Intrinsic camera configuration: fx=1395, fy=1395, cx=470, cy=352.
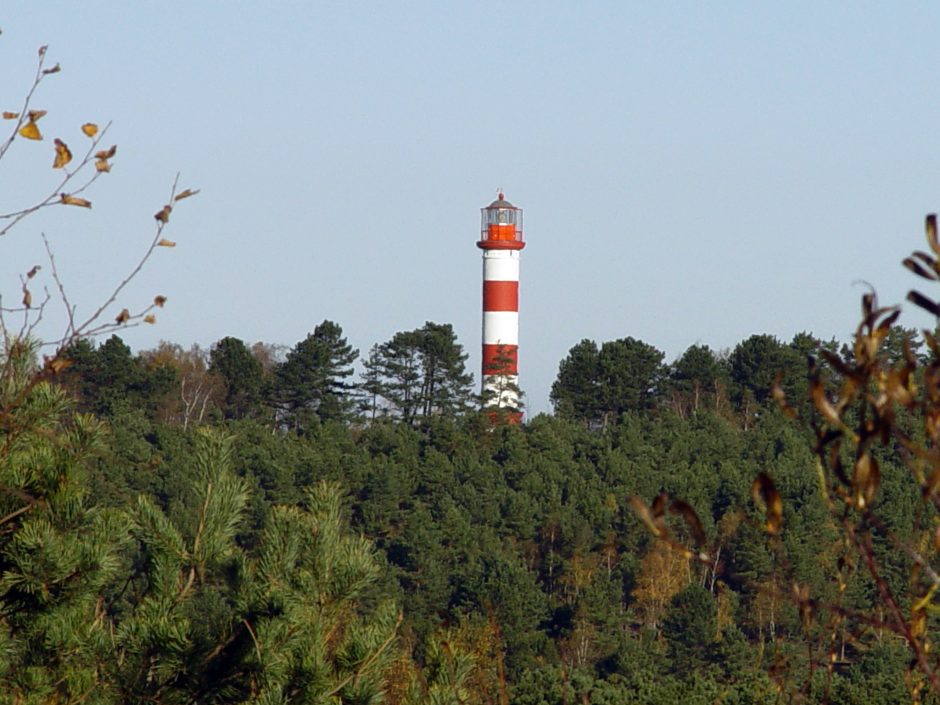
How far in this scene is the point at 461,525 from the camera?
33.9 meters

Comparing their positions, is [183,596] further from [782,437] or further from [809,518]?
[782,437]

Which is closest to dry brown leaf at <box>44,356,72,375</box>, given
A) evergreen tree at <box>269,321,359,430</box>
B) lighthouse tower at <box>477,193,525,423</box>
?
lighthouse tower at <box>477,193,525,423</box>

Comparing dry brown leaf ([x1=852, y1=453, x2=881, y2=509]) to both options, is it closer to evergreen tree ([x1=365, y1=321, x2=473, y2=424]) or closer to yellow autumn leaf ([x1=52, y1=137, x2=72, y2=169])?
yellow autumn leaf ([x1=52, y1=137, x2=72, y2=169])

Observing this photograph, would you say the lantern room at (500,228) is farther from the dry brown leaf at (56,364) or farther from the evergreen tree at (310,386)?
the dry brown leaf at (56,364)

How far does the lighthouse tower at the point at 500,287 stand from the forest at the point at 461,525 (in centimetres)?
300

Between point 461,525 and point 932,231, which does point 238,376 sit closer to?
point 461,525

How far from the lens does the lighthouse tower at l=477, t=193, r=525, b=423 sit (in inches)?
1372

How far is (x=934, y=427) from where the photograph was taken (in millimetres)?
1202

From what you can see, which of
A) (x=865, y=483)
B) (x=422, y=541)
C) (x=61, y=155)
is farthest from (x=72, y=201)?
(x=422, y=541)

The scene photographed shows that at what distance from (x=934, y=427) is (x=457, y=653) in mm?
3536

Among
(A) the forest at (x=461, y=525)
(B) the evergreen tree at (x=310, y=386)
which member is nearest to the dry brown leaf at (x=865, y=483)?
(A) the forest at (x=461, y=525)

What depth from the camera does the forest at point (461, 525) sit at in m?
1.47

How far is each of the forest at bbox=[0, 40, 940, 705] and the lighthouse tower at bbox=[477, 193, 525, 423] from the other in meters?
3.00

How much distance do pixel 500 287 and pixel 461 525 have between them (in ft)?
19.6
